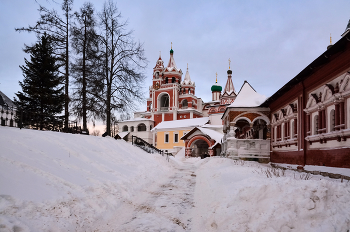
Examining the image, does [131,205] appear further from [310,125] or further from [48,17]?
[48,17]

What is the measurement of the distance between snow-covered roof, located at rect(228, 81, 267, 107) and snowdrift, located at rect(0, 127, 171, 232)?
418 inches

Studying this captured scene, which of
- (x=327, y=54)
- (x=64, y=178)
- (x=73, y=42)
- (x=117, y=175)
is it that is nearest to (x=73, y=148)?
(x=117, y=175)

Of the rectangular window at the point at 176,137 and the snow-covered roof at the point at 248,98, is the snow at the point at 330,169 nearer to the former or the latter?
the snow-covered roof at the point at 248,98

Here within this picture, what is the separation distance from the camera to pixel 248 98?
17.5 meters

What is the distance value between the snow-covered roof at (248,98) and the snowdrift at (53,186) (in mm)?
10605

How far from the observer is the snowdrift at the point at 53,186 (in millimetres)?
3605

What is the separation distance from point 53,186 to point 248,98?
15011mm

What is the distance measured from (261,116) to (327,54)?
9052 mm

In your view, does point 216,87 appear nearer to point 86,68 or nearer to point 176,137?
point 176,137

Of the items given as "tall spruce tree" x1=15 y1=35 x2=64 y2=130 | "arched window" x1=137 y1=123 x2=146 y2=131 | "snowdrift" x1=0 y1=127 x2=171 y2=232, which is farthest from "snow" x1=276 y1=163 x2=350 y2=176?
"arched window" x1=137 y1=123 x2=146 y2=131

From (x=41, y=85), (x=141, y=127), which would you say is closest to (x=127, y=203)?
(x=41, y=85)

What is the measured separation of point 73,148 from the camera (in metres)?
8.41

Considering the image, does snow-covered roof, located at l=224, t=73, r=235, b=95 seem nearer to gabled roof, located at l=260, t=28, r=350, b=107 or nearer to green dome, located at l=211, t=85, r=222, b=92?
green dome, located at l=211, t=85, r=222, b=92

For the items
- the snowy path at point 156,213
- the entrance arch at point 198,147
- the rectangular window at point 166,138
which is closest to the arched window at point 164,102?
the rectangular window at point 166,138
